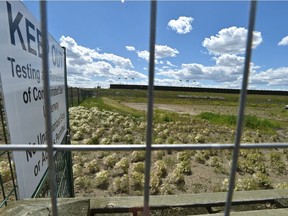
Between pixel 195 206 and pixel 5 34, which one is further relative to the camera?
pixel 195 206

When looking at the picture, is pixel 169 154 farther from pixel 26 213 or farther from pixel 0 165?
pixel 26 213

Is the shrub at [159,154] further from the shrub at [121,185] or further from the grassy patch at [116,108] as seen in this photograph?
the grassy patch at [116,108]

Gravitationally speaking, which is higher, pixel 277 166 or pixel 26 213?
pixel 26 213

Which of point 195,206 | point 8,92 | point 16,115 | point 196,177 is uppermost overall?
point 8,92

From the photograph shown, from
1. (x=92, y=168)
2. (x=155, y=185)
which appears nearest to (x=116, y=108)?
(x=92, y=168)

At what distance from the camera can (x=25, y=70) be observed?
1.80 metres

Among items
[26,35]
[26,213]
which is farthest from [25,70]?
[26,213]

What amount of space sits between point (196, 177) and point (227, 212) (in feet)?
17.9

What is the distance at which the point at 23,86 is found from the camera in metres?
1.74

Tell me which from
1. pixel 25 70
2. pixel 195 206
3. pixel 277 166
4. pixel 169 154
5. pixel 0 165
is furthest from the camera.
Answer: pixel 169 154

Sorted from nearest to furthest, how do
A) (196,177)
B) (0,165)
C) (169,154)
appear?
1. (0,165)
2. (196,177)
3. (169,154)

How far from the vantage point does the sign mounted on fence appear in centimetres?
146

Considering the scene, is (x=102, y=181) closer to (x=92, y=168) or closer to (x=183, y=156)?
(x=92, y=168)

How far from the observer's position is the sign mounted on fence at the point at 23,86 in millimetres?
1457
